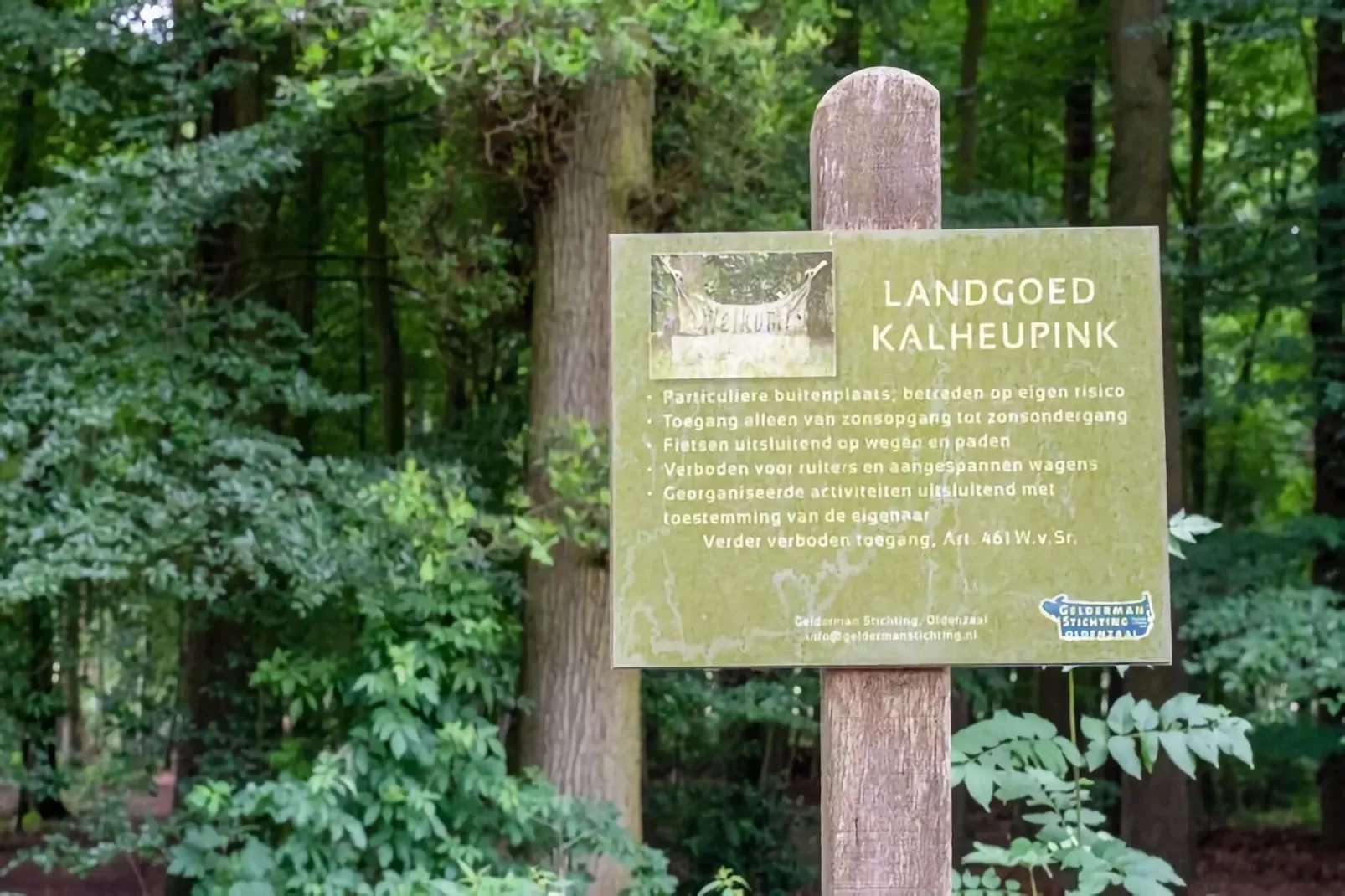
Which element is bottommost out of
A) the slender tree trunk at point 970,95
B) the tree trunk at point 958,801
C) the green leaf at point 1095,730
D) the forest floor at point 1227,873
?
the forest floor at point 1227,873

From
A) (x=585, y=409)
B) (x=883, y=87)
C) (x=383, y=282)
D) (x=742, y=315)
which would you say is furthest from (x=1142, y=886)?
(x=383, y=282)

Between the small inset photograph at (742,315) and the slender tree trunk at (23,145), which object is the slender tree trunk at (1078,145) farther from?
the small inset photograph at (742,315)

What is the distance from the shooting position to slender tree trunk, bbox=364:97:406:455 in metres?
9.55

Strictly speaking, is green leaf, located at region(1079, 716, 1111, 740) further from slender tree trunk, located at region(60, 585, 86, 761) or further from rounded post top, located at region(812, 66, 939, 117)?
slender tree trunk, located at region(60, 585, 86, 761)

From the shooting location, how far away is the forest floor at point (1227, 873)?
11.6 m

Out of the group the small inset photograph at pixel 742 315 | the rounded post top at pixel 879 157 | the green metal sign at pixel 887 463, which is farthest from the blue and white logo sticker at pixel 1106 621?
the rounded post top at pixel 879 157

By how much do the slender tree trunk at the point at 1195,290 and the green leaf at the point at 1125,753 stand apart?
7.84 m

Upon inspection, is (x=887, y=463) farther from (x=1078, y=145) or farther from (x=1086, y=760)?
(x=1078, y=145)

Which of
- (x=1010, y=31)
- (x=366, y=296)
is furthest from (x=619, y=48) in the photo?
(x=1010, y=31)

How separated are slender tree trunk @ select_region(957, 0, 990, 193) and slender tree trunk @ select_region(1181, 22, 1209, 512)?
5.69ft

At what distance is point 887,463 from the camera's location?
7.84 feet

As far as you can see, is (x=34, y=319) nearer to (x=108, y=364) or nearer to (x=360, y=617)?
(x=108, y=364)

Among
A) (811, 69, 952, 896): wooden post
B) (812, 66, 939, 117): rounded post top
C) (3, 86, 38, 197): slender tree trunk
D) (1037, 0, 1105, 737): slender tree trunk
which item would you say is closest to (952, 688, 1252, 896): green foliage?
(811, 69, 952, 896): wooden post

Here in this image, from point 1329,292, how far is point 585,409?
6.02m
